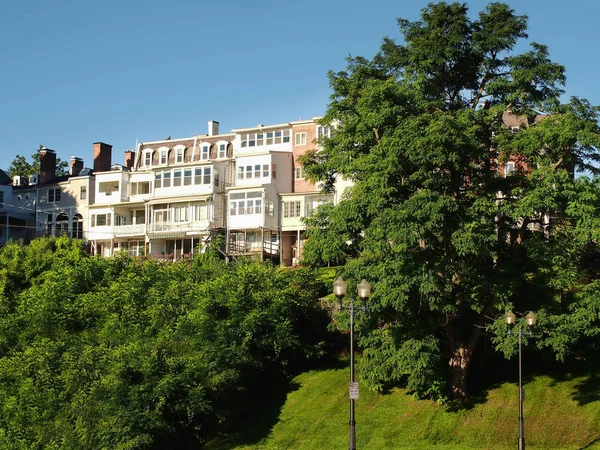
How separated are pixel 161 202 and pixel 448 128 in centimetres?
4026

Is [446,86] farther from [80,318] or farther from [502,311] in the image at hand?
[80,318]

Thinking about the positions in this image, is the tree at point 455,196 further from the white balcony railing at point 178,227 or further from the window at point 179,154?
the window at point 179,154

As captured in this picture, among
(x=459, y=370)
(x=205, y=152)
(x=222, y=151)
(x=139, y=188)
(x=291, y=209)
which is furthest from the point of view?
(x=139, y=188)

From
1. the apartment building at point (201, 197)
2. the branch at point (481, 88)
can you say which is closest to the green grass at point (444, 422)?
the branch at point (481, 88)

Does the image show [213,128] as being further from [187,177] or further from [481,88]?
[481,88]

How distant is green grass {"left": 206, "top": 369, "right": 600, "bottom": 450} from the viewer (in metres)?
34.2

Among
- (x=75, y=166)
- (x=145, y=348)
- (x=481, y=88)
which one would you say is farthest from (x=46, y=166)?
(x=481, y=88)

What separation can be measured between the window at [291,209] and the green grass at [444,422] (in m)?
28.6

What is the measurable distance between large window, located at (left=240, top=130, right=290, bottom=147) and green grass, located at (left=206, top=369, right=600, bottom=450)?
112ft

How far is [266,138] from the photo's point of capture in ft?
233

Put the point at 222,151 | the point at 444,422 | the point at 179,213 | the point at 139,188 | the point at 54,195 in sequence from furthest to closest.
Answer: the point at 54,195
the point at 139,188
the point at 222,151
the point at 179,213
the point at 444,422

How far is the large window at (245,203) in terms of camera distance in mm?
66750

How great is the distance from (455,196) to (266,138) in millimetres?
35198

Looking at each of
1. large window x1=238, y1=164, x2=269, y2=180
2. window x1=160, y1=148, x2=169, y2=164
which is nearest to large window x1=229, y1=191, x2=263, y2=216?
large window x1=238, y1=164, x2=269, y2=180
